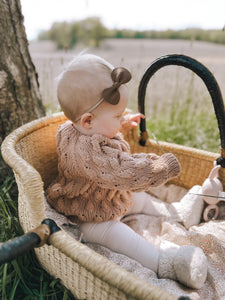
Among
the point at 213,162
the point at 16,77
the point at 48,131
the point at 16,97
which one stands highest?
the point at 16,77

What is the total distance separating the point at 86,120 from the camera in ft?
3.72

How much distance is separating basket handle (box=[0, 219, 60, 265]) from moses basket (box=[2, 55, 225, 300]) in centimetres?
3

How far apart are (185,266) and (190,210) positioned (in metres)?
0.46

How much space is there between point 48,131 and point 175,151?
782 millimetres

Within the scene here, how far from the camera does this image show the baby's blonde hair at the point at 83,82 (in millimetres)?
1067

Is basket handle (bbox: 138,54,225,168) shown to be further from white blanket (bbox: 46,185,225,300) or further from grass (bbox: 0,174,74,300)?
grass (bbox: 0,174,74,300)

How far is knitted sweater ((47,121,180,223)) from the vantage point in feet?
3.55

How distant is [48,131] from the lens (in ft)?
4.73

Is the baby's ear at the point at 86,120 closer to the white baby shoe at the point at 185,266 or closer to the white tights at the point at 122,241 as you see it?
the white tights at the point at 122,241

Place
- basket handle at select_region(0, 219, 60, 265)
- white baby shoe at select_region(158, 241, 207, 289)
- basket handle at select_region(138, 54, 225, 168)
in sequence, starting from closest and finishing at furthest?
basket handle at select_region(0, 219, 60, 265) < white baby shoe at select_region(158, 241, 207, 289) < basket handle at select_region(138, 54, 225, 168)

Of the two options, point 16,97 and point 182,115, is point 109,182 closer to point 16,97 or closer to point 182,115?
point 16,97

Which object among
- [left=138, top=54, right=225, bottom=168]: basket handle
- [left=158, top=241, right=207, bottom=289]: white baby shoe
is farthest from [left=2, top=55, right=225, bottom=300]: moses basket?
[left=158, top=241, right=207, bottom=289]: white baby shoe

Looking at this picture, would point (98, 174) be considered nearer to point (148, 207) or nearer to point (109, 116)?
point (109, 116)

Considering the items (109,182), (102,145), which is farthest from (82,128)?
(109,182)
